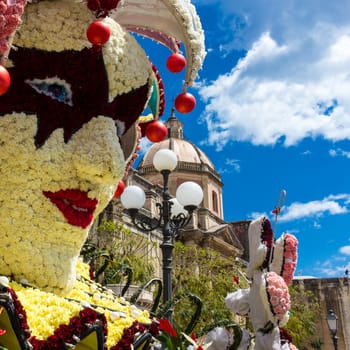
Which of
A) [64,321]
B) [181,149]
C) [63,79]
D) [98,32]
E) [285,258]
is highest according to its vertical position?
[181,149]

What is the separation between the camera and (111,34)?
3.21 m

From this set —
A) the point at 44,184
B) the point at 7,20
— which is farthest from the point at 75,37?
the point at 44,184

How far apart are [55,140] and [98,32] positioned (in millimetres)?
662

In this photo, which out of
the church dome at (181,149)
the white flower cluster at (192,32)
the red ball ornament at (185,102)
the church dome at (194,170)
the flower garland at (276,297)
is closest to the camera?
the white flower cluster at (192,32)

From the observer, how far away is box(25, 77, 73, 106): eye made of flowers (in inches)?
119

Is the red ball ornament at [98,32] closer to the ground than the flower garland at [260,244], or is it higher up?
higher up

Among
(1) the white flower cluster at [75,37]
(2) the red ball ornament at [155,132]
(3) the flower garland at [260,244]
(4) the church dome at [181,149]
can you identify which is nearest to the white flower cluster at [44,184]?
(1) the white flower cluster at [75,37]

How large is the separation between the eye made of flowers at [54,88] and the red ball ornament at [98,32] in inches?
12.8

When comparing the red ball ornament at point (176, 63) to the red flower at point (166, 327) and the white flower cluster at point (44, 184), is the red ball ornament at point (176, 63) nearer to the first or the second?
the white flower cluster at point (44, 184)

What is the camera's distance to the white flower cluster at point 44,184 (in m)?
2.88

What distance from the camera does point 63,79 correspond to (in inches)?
121

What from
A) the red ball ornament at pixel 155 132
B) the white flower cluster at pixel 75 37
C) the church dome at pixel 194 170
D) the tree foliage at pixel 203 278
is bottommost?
the red ball ornament at pixel 155 132

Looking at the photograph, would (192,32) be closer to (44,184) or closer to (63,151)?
(63,151)

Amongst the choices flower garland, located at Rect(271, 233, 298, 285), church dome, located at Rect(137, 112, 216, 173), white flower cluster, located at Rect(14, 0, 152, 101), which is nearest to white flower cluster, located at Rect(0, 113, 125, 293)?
white flower cluster, located at Rect(14, 0, 152, 101)
